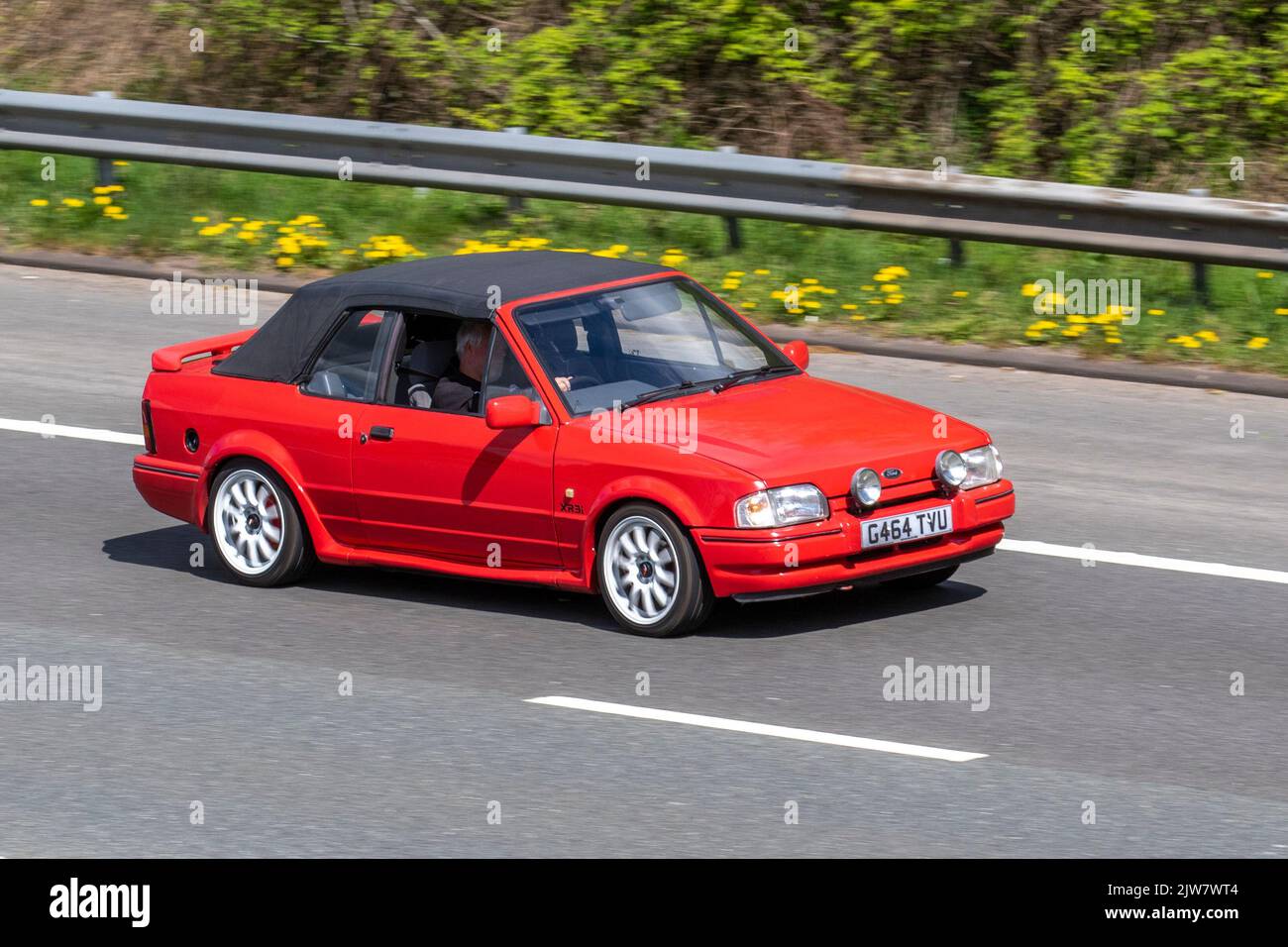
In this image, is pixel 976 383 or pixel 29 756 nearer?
pixel 29 756

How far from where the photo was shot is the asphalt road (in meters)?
6.79

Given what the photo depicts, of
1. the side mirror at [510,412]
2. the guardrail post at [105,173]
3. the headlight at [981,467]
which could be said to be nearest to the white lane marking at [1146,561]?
the headlight at [981,467]

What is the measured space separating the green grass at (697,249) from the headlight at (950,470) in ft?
17.1

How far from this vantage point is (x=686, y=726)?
308 inches

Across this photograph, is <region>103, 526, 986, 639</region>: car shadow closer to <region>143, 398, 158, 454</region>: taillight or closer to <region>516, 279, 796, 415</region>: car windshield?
<region>143, 398, 158, 454</region>: taillight

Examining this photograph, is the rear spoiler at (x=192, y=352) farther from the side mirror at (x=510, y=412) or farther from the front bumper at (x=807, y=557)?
the front bumper at (x=807, y=557)

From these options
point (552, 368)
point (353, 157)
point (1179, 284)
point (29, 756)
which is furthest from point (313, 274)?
point (29, 756)

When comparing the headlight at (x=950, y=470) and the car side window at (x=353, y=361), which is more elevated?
the car side window at (x=353, y=361)

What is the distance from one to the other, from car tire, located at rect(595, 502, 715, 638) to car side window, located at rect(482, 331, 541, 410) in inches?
31.2

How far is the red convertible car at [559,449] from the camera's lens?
874 cm

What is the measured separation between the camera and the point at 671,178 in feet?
52.9

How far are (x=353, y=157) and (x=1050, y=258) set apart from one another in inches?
218

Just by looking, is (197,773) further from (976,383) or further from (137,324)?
(137,324)

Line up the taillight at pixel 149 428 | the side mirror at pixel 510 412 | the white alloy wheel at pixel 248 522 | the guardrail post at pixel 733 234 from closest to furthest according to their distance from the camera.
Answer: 1. the side mirror at pixel 510 412
2. the white alloy wheel at pixel 248 522
3. the taillight at pixel 149 428
4. the guardrail post at pixel 733 234
